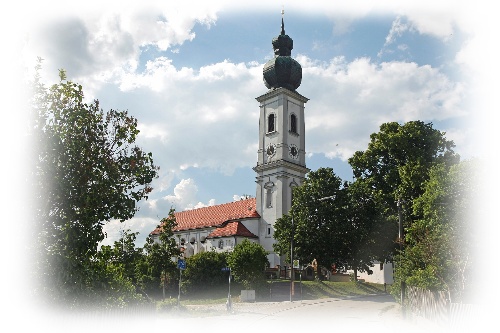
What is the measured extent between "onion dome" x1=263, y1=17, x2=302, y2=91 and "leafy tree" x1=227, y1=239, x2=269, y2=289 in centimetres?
3038

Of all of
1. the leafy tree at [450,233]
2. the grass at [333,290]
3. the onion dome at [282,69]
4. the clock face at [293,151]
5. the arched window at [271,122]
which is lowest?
the grass at [333,290]

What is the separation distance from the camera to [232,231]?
62312 millimetres

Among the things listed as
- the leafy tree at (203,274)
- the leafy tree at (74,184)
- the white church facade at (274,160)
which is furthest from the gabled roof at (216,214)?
the leafy tree at (74,184)

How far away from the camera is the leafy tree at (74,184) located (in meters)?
10.5

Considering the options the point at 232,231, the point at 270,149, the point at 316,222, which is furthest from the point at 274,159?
the point at 316,222

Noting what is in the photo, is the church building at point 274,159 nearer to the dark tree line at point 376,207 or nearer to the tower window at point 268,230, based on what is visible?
the tower window at point 268,230

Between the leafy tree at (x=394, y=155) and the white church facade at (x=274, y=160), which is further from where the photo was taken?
the white church facade at (x=274, y=160)

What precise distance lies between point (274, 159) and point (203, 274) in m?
20.8

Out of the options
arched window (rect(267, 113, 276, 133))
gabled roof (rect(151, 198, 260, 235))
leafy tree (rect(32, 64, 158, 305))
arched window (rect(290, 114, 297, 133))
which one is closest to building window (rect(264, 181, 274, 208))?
gabled roof (rect(151, 198, 260, 235))

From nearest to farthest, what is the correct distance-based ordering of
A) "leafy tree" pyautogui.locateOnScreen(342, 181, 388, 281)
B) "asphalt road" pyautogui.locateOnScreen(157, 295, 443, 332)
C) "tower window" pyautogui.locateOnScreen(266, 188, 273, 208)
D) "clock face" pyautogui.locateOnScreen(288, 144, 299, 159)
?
"asphalt road" pyautogui.locateOnScreen(157, 295, 443, 332) → "leafy tree" pyautogui.locateOnScreen(342, 181, 388, 281) → "tower window" pyautogui.locateOnScreen(266, 188, 273, 208) → "clock face" pyautogui.locateOnScreen(288, 144, 299, 159)

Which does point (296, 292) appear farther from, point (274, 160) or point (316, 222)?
point (274, 160)

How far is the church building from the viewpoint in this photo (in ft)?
197

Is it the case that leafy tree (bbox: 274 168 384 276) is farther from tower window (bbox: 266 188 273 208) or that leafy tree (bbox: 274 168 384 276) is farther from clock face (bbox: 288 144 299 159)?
clock face (bbox: 288 144 299 159)

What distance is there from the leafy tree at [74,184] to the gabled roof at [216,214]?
50.4m
